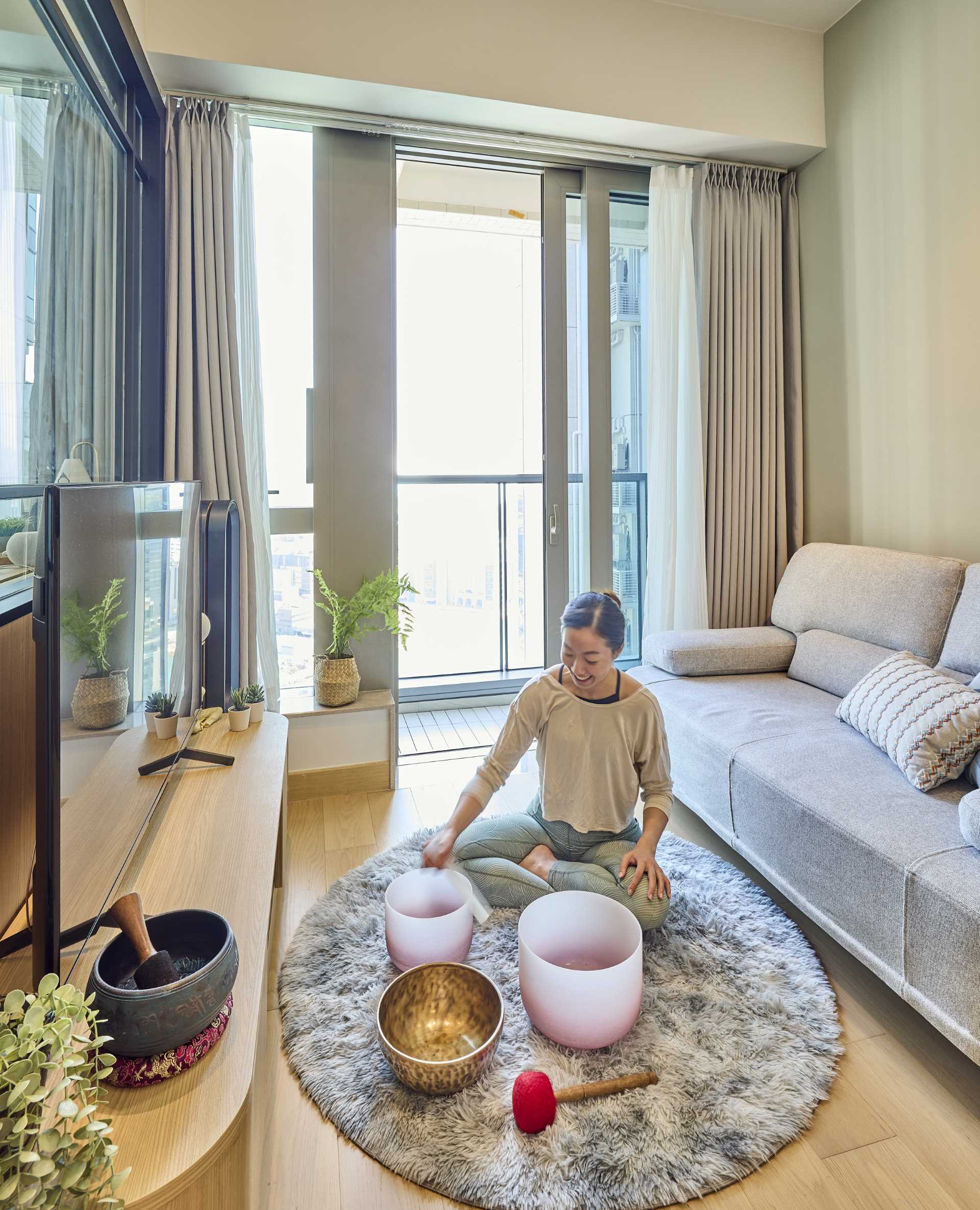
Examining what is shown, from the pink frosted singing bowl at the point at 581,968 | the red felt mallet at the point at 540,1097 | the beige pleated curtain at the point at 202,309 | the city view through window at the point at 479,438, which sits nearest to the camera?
the red felt mallet at the point at 540,1097

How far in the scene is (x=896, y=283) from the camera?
2.66 meters

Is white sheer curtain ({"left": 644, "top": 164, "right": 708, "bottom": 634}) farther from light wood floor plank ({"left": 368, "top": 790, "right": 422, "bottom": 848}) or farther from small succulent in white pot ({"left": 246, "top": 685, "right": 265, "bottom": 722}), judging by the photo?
small succulent in white pot ({"left": 246, "top": 685, "right": 265, "bottom": 722})

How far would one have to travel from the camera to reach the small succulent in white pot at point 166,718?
1429 millimetres

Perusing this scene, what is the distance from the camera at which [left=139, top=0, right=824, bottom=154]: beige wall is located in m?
2.34

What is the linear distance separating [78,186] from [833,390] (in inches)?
109

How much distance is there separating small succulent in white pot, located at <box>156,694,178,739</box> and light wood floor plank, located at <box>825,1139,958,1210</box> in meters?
1.41

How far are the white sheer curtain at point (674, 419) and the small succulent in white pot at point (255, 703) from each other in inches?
68.6

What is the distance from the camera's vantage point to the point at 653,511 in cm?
313

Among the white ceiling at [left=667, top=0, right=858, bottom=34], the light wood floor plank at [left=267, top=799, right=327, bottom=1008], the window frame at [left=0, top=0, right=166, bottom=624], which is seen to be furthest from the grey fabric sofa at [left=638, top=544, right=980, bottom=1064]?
the white ceiling at [left=667, top=0, right=858, bottom=34]

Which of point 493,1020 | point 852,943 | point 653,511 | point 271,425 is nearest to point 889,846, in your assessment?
point 852,943

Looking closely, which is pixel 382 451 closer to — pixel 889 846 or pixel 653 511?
pixel 653 511

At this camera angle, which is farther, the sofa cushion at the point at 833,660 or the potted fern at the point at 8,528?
the sofa cushion at the point at 833,660

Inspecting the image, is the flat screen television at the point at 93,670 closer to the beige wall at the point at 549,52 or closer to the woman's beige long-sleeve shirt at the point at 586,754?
the woman's beige long-sleeve shirt at the point at 586,754

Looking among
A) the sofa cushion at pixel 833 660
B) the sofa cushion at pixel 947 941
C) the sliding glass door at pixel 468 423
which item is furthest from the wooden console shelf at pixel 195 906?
the sliding glass door at pixel 468 423
